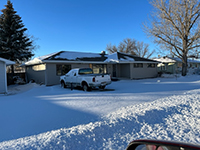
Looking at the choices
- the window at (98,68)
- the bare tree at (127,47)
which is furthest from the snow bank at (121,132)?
the bare tree at (127,47)

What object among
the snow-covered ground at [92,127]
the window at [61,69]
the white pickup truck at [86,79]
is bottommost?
the snow-covered ground at [92,127]

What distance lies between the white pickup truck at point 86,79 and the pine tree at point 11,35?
13568mm

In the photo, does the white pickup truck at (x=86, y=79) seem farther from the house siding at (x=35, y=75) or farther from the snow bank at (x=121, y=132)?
the snow bank at (x=121, y=132)

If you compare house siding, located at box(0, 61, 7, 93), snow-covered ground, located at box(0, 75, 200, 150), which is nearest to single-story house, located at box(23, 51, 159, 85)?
house siding, located at box(0, 61, 7, 93)

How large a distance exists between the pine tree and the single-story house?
352 centimetres

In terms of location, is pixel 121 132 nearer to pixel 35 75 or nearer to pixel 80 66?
pixel 80 66

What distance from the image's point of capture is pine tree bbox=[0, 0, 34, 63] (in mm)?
21611

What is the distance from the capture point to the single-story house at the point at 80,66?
15.8 m

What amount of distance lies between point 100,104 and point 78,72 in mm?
5850

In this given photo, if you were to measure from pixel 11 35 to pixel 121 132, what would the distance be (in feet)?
78.7

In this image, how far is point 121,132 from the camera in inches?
148

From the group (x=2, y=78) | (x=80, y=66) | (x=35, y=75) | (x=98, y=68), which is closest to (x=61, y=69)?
(x=80, y=66)

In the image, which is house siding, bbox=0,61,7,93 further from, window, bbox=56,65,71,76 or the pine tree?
the pine tree

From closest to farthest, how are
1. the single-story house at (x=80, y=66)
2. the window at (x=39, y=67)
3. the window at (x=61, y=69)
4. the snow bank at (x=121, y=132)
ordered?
the snow bank at (x=121, y=132) → the single-story house at (x=80, y=66) → the window at (x=39, y=67) → the window at (x=61, y=69)
